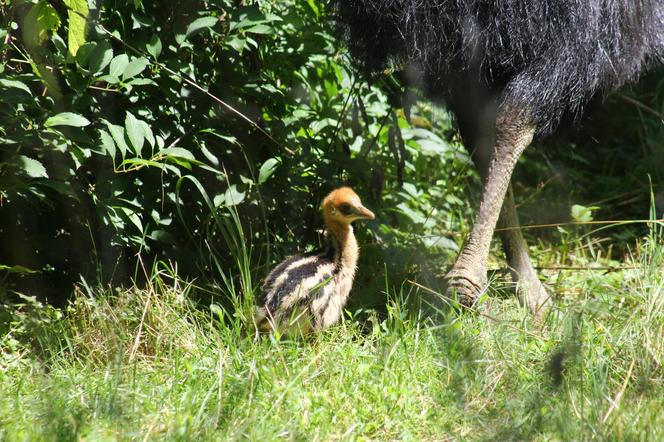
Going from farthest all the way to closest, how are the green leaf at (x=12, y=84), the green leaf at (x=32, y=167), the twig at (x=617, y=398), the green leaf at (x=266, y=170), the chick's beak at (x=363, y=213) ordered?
the green leaf at (x=266, y=170) → the chick's beak at (x=363, y=213) → the green leaf at (x=32, y=167) → the green leaf at (x=12, y=84) → the twig at (x=617, y=398)

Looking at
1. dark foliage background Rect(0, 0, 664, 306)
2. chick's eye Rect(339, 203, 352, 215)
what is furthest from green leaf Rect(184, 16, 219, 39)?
chick's eye Rect(339, 203, 352, 215)

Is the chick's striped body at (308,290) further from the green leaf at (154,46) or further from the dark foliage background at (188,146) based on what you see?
the green leaf at (154,46)

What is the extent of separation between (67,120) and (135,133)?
0.27 metres

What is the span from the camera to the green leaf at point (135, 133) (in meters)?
3.41

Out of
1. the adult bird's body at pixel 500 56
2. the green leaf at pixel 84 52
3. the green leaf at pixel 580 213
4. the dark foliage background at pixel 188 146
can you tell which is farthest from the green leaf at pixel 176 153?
the green leaf at pixel 580 213

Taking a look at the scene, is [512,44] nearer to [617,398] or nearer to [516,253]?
[516,253]

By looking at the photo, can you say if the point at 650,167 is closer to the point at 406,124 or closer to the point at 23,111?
the point at 406,124

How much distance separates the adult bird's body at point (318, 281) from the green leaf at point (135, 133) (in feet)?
2.42

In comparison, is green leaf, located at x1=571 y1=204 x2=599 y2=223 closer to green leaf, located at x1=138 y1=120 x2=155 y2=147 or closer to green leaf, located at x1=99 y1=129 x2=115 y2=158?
green leaf, located at x1=138 y1=120 x2=155 y2=147

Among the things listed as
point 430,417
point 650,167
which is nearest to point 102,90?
point 430,417

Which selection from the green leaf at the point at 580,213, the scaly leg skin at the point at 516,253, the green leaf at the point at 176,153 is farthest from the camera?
the green leaf at the point at 580,213

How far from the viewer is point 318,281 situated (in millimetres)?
3623

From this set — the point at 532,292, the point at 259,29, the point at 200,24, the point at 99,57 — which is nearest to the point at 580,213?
the point at 532,292

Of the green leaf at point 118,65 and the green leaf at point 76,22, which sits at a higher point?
the green leaf at point 76,22
